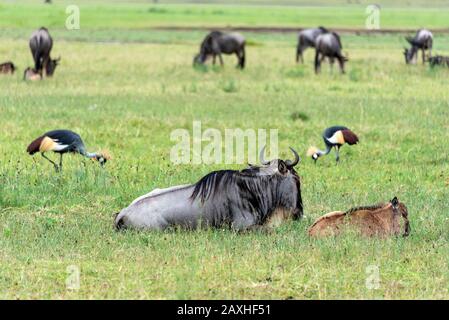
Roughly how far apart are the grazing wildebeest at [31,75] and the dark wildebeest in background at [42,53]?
0.41 feet

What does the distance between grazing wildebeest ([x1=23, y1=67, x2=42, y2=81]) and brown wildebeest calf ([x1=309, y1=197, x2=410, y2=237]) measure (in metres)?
16.7

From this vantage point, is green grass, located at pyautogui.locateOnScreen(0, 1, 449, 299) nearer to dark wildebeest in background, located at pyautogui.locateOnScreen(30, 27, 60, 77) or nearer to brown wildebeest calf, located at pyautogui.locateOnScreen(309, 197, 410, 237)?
brown wildebeest calf, located at pyautogui.locateOnScreen(309, 197, 410, 237)

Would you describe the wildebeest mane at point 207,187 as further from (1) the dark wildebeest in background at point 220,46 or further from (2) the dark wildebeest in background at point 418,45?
(2) the dark wildebeest in background at point 418,45

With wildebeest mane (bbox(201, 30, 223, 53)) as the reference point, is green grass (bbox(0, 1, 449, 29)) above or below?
below

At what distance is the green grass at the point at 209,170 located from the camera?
745cm

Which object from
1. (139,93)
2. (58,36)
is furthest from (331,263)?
(58,36)

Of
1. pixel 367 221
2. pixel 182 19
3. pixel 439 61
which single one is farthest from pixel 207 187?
pixel 182 19

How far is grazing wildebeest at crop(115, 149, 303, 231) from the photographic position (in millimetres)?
9102

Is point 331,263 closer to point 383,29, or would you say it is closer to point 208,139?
point 208,139

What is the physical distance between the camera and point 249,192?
912cm

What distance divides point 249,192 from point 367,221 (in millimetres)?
1094

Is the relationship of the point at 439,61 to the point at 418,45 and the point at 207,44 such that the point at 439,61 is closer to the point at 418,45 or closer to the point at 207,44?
the point at 418,45

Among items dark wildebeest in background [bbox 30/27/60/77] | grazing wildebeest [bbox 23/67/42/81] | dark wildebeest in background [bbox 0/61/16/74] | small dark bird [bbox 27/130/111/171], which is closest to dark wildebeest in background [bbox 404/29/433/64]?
dark wildebeest in background [bbox 30/27/60/77]
